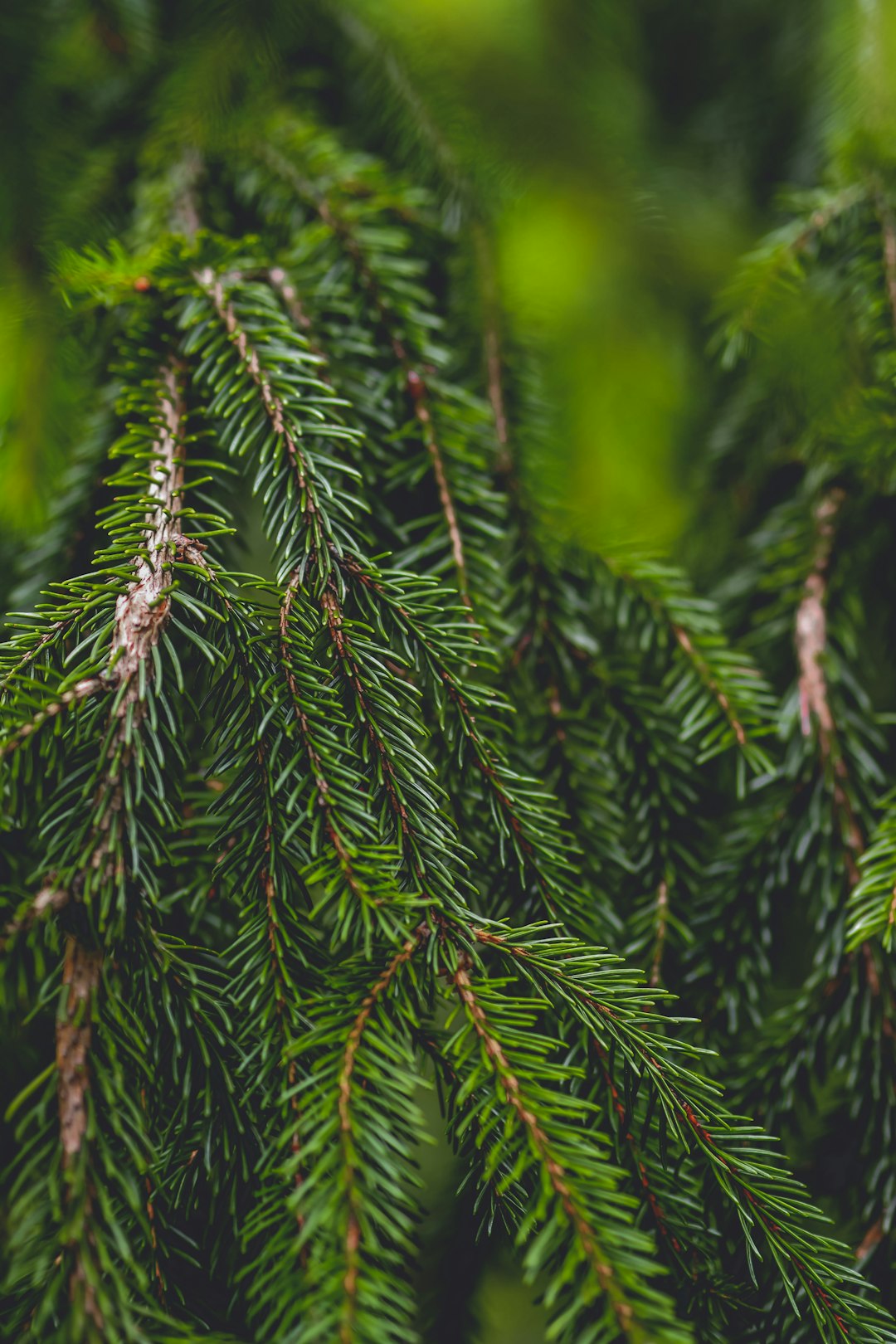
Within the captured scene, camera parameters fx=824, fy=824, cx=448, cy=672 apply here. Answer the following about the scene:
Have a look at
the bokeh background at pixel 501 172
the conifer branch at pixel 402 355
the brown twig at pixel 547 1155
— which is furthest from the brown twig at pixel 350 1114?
the bokeh background at pixel 501 172

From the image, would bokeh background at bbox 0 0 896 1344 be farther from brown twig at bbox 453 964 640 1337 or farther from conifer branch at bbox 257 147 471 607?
brown twig at bbox 453 964 640 1337

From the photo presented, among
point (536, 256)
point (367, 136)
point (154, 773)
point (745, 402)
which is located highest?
point (367, 136)

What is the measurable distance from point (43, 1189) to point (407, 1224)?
6.9 inches

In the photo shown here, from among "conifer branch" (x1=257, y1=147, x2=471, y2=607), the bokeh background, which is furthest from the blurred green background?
"conifer branch" (x1=257, y1=147, x2=471, y2=607)

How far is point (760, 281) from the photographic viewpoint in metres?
0.76

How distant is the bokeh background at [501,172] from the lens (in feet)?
2.62

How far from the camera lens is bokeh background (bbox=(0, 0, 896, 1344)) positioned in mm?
800

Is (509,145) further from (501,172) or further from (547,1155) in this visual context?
(547,1155)

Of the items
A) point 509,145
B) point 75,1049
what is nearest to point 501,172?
point 509,145

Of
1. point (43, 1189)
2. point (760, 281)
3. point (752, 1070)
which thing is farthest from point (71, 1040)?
point (760, 281)

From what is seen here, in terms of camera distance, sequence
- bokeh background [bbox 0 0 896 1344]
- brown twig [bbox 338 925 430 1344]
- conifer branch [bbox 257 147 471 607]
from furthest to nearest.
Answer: bokeh background [bbox 0 0 896 1344] < conifer branch [bbox 257 147 471 607] < brown twig [bbox 338 925 430 1344]

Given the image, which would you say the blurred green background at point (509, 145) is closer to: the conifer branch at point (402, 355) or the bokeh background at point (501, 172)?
the bokeh background at point (501, 172)

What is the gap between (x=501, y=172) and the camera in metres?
0.88

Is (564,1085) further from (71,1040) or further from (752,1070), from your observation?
(71,1040)
